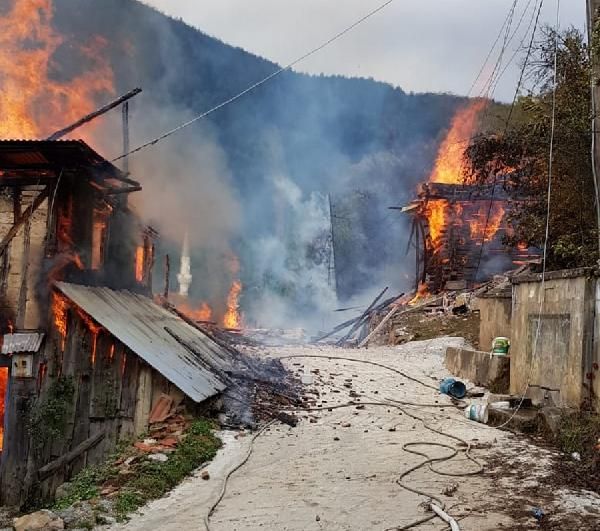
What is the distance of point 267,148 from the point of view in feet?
192

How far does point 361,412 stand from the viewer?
41.0 feet

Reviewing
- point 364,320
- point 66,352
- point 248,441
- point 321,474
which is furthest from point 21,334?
point 364,320

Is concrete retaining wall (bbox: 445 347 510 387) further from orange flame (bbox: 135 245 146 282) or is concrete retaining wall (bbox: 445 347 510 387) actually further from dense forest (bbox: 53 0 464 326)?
dense forest (bbox: 53 0 464 326)

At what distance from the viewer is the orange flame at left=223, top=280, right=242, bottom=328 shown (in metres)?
41.9

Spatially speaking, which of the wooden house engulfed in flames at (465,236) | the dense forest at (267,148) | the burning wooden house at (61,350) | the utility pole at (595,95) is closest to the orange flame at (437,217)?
the wooden house engulfed in flames at (465,236)

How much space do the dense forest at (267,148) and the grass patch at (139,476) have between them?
24.0 m

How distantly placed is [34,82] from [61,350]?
20.7m

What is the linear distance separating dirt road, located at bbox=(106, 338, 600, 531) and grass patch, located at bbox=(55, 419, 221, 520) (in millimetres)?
210

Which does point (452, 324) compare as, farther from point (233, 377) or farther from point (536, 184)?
point (233, 377)

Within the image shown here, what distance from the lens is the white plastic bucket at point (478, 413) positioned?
11047mm

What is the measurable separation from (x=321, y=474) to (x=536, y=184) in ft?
33.6

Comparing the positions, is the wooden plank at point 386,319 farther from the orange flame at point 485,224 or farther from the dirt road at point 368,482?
the dirt road at point 368,482

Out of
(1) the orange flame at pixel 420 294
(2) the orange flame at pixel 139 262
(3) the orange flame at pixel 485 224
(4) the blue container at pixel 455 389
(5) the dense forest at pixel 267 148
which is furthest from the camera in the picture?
(5) the dense forest at pixel 267 148

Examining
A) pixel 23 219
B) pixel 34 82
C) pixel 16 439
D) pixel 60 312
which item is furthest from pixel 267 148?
pixel 16 439
